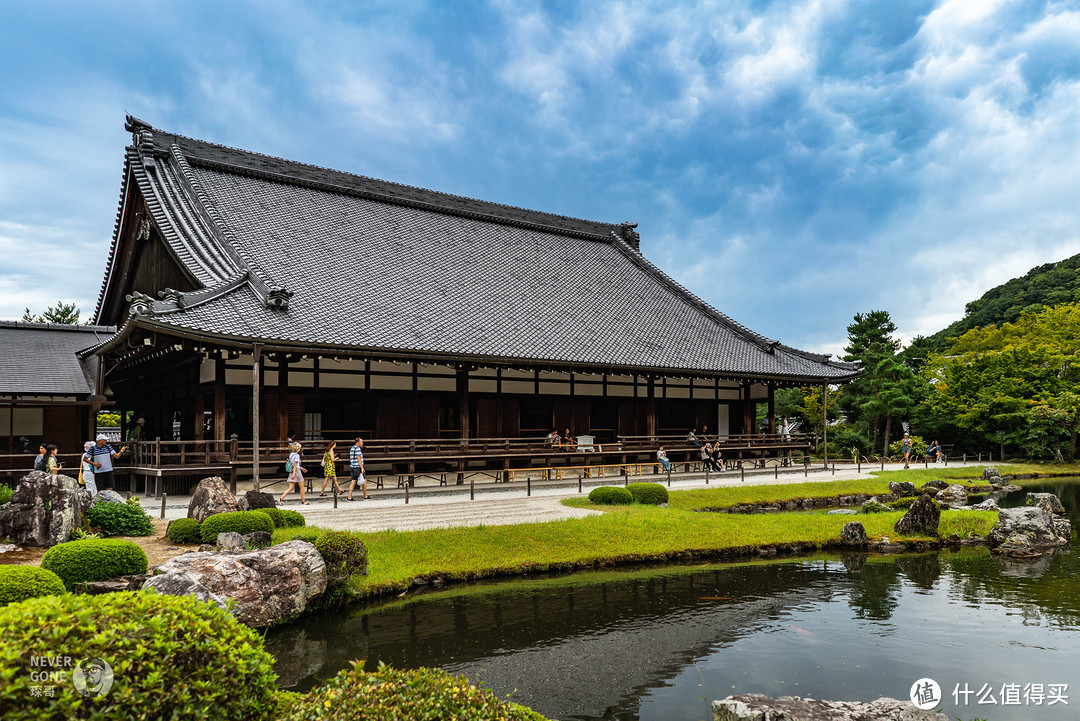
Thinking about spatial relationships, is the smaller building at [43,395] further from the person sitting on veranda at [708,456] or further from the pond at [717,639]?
the person sitting on veranda at [708,456]

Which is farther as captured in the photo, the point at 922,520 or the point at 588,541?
the point at 922,520

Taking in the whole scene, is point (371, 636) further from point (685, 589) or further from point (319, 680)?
point (685, 589)

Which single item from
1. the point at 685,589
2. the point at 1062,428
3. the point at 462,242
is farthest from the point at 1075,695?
the point at 1062,428

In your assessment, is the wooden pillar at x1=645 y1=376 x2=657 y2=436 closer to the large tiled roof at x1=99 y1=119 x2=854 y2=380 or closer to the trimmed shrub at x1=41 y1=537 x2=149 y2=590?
the large tiled roof at x1=99 y1=119 x2=854 y2=380

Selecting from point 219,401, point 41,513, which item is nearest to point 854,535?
point 41,513

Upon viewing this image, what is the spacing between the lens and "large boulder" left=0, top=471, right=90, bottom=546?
43.2 ft

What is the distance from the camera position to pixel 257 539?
13.0 m

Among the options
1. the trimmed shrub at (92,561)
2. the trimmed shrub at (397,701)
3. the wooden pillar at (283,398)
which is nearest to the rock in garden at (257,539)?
the trimmed shrub at (92,561)

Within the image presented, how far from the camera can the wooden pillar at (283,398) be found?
2177 centimetres

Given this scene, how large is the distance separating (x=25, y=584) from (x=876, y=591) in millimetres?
13608

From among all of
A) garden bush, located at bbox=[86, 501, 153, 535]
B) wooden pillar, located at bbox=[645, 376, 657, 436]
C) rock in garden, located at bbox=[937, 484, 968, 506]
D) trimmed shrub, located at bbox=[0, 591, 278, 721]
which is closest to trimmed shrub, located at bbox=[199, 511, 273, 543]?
garden bush, located at bbox=[86, 501, 153, 535]

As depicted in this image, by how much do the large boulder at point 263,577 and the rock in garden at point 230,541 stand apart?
169 centimetres

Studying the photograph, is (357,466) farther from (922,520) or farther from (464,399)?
(922,520)

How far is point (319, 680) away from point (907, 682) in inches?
290
